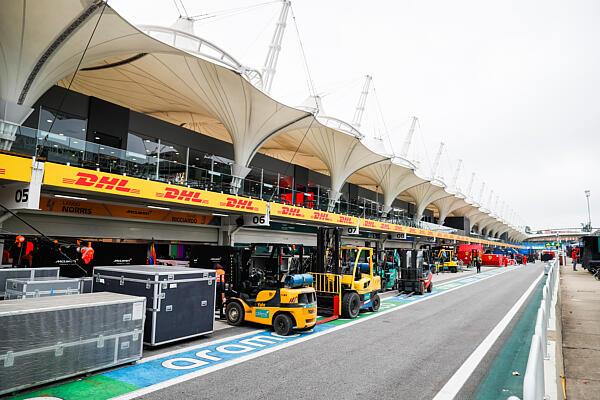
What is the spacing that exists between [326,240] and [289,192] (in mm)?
10302

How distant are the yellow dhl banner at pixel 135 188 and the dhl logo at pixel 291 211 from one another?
2.84 metres

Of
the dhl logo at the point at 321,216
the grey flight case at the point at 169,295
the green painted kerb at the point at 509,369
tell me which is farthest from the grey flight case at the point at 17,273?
the dhl logo at the point at 321,216

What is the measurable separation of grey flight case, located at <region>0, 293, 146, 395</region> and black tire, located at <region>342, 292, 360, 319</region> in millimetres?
7221

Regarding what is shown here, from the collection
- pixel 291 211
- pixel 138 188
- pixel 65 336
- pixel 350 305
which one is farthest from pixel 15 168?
pixel 291 211

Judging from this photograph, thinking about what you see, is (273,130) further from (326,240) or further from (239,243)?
(326,240)

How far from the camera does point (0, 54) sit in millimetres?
13383

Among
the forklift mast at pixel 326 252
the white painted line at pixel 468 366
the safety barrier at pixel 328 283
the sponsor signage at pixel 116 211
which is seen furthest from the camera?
the sponsor signage at pixel 116 211

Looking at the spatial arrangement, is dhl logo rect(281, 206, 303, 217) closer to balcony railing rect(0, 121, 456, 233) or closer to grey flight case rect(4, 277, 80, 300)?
balcony railing rect(0, 121, 456, 233)

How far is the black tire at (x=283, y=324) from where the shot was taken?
33.0 ft

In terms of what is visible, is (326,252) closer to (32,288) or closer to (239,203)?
(239,203)

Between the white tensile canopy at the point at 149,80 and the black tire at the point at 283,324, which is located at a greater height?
the white tensile canopy at the point at 149,80

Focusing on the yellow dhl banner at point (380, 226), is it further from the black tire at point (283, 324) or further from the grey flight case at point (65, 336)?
the grey flight case at point (65, 336)

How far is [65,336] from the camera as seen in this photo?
6.24 metres

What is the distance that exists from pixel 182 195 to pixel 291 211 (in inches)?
328
